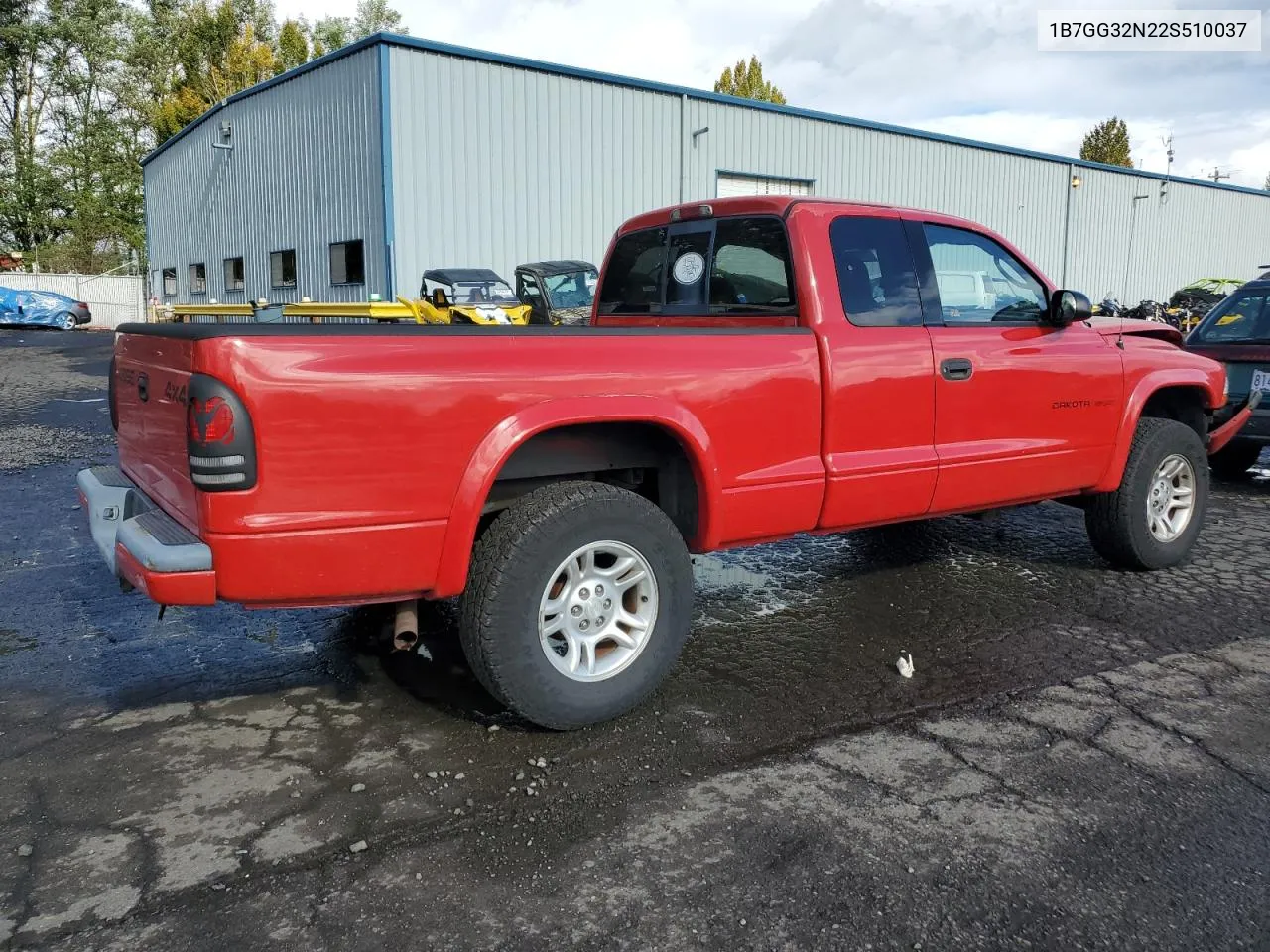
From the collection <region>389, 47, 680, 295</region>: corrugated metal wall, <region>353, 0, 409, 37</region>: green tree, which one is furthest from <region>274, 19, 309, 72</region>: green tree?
<region>389, 47, 680, 295</region>: corrugated metal wall

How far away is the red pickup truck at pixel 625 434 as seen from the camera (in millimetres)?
2938

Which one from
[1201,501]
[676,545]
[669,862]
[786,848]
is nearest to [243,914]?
[669,862]

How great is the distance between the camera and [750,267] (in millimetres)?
4406

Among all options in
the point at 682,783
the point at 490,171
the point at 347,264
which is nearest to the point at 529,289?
the point at 490,171

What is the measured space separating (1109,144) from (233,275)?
59.3m

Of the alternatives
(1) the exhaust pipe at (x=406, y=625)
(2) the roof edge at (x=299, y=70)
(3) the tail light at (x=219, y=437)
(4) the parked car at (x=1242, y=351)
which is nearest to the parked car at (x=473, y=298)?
(2) the roof edge at (x=299, y=70)

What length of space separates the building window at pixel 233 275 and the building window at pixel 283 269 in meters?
2.33

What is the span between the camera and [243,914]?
2.47m

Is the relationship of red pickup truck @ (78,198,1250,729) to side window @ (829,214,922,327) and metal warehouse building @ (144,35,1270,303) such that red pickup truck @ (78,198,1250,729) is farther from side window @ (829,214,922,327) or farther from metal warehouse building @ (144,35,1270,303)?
metal warehouse building @ (144,35,1270,303)

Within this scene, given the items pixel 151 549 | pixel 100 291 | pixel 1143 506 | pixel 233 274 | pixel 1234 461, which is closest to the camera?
pixel 151 549

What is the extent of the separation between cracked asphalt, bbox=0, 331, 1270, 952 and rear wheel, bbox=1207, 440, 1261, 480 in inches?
151

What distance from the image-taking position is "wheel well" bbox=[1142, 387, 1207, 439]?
5707 millimetres

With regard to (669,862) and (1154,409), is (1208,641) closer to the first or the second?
(1154,409)

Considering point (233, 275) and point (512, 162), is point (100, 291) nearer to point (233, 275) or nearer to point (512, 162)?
point (233, 275)
